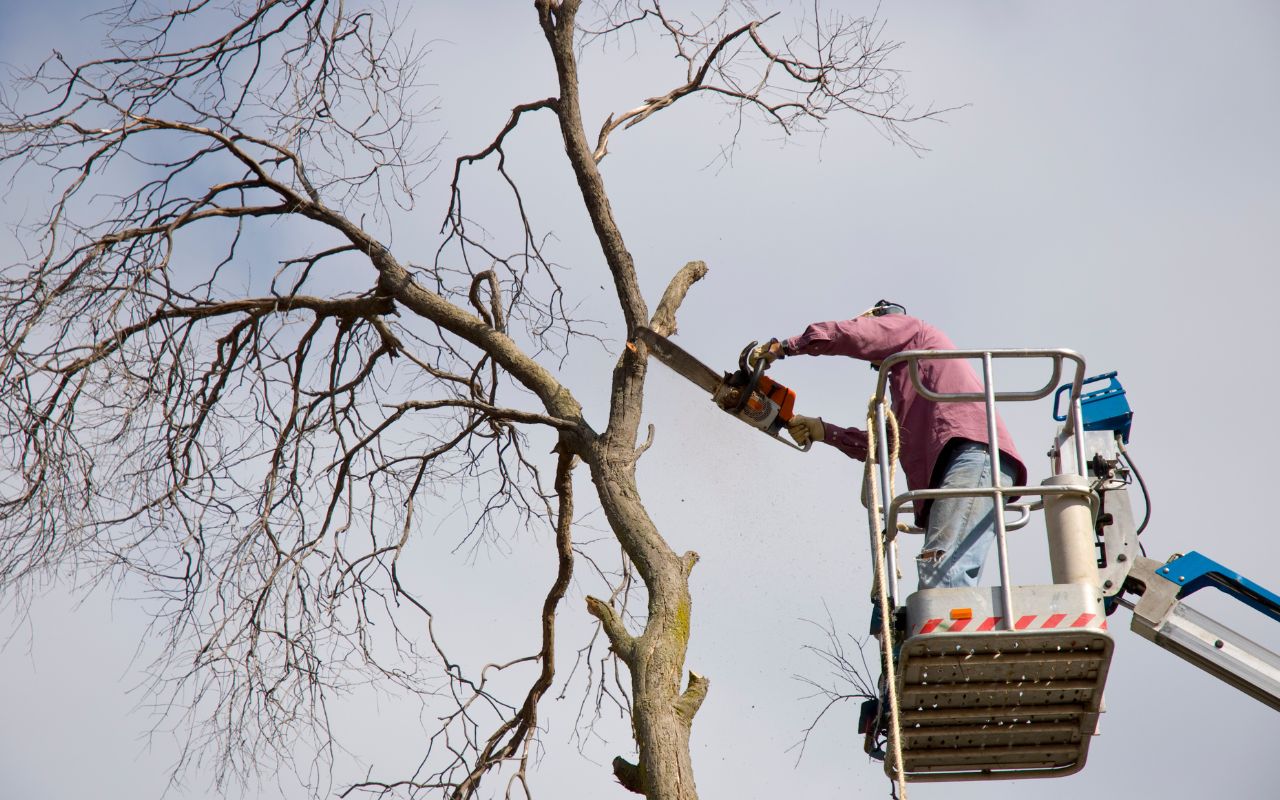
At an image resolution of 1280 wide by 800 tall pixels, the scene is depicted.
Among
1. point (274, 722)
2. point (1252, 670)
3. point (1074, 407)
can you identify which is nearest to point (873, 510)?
point (1074, 407)

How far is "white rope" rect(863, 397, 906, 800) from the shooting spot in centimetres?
503

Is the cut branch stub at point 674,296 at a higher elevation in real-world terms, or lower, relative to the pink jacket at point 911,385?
higher

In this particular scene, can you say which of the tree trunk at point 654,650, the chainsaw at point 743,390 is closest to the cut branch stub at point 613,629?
the tree trunk at point 654,650

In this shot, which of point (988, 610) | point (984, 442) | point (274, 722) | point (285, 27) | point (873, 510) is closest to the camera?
point (988, 610)

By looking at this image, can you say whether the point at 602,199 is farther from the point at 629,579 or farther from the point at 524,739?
the point at 524,739

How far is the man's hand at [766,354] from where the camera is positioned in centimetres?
692

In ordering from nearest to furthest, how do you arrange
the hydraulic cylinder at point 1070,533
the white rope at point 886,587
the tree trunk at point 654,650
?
the white rope at point 886,587, the hydraulic cylinder at point 1070,533, the tree trunk at point 654,650

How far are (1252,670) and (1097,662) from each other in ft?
4.79

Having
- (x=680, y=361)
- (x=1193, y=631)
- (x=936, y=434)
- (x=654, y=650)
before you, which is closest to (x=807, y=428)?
(x=680, y=361)

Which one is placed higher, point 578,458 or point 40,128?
point 40,128

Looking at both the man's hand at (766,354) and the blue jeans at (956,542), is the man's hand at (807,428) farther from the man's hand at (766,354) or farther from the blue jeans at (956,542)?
the blue jeans at (956,542)

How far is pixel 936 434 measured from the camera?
613cm

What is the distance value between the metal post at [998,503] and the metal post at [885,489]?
0.40 m

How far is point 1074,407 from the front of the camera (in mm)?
5703
